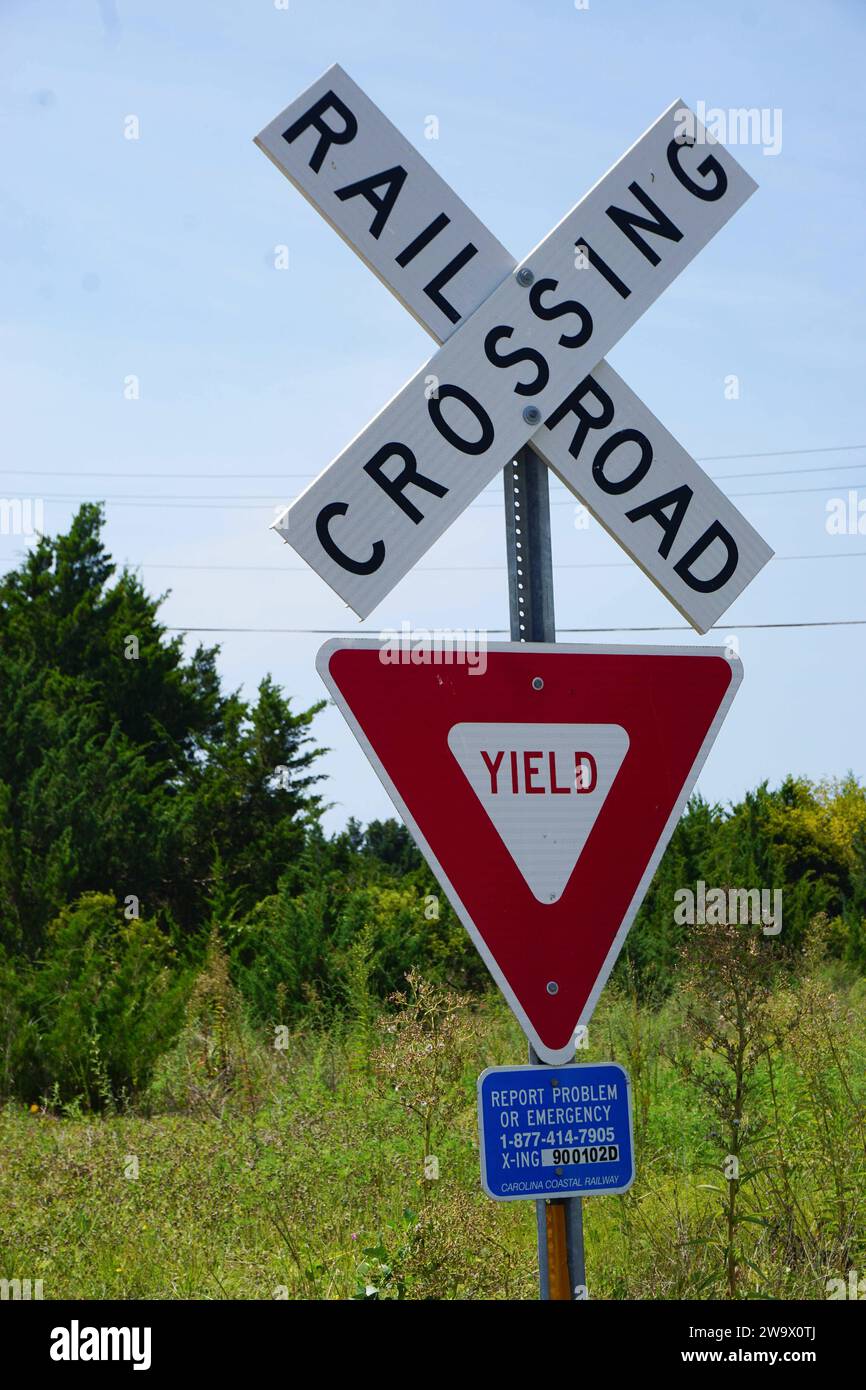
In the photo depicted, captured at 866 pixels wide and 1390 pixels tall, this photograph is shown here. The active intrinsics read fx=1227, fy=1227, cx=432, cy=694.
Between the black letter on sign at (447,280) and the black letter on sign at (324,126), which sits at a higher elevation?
the black letter on sign at (324,126)

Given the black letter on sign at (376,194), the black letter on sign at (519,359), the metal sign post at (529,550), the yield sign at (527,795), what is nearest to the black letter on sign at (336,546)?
the yield sign at (527,795)

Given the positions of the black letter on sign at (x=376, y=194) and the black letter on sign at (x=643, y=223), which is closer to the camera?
the black letter on sign at (x=376, y=194)

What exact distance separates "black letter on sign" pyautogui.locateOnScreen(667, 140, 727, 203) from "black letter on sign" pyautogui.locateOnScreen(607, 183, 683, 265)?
0.29 ft

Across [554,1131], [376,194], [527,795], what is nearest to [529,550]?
[527,795]

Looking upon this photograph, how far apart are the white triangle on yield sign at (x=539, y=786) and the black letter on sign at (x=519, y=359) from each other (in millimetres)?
633

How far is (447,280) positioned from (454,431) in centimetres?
30

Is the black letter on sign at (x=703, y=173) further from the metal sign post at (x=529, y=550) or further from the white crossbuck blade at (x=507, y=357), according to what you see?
the metal sign post at (x=529, y=550)

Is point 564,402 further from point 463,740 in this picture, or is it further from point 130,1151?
point 130,1151

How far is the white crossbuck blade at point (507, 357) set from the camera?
2.13 m

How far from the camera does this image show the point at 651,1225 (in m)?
4.61

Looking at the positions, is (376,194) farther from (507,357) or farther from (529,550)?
(529,550)

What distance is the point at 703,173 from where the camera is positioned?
2438mm

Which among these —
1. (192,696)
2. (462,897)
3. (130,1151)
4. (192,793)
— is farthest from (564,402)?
(192,696)
